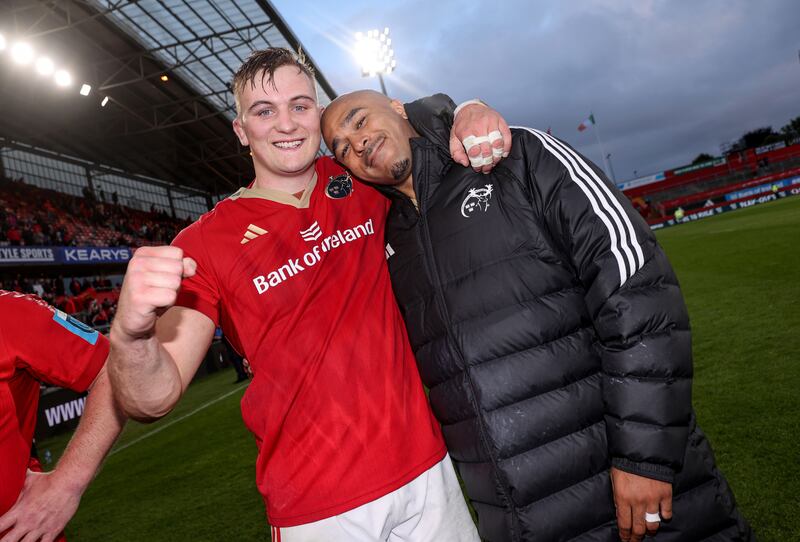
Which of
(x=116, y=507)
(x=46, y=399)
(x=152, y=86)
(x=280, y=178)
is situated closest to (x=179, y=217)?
(x=152, y=86)

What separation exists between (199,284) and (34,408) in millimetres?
578

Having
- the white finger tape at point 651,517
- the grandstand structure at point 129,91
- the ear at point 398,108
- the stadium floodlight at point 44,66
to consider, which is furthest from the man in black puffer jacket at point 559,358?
the stadium floodlight at point 44,66

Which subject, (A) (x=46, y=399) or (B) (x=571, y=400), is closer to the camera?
(B) (x=571, y=400)

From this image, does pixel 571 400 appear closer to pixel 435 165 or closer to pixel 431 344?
pixel 431 344

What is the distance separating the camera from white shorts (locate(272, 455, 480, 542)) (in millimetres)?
1715

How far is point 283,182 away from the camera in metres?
2.07

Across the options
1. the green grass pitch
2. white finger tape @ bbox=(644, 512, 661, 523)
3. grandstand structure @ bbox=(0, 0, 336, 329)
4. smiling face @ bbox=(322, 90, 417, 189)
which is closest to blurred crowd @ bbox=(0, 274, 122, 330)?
grandstand structure @ bbox=(0, 0, 336, 329)

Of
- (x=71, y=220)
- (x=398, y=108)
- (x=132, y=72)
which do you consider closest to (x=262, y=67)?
(x=398, y=108)

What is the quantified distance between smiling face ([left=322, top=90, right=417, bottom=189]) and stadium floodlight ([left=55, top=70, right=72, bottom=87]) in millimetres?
17262

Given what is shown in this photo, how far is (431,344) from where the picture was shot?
1852mm

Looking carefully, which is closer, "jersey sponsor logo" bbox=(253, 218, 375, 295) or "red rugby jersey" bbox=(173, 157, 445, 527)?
"red rugby jersey" bbox=(173, 157, 445, 527)

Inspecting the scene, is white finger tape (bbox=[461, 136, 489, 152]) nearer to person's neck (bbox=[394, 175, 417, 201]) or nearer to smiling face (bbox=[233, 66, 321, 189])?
person's neck (bbox=[394, 175, 417, 201])

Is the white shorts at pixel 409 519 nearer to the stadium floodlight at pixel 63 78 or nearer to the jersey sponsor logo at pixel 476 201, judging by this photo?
the jersey sponsor logo at pixel 476 201

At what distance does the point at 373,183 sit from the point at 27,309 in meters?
1.23
